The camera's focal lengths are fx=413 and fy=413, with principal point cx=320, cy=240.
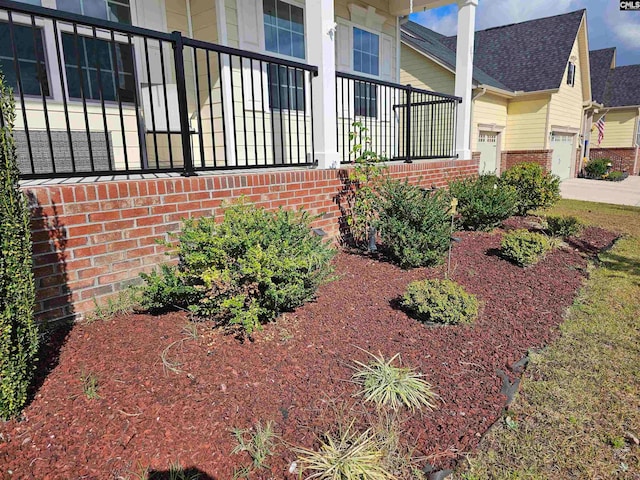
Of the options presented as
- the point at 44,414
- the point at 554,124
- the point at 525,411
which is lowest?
the point at 525,411

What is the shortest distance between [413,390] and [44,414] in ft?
6.68

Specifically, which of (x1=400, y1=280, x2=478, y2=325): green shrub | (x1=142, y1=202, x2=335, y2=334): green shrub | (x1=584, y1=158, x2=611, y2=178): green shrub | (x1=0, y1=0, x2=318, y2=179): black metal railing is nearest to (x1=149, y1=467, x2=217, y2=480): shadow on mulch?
(x1=142, y1=202, x2=335, y2=334): green shrub

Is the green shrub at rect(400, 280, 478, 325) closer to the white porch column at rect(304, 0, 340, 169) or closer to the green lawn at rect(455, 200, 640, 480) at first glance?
the green lawn at rect(455, 200, 640, 480)

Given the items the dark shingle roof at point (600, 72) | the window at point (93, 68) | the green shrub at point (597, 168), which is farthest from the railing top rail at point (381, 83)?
the dark shingle roof at point (600, 72)

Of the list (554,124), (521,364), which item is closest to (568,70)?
(554,124)

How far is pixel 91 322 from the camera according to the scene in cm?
303

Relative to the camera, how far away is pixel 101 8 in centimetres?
534

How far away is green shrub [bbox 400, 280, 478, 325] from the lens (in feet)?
11.0

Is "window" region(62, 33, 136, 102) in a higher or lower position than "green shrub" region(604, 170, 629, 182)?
higher

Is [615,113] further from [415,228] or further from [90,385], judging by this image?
[90,385]

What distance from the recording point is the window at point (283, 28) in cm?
665

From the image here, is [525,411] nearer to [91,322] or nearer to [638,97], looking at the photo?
[91,322]

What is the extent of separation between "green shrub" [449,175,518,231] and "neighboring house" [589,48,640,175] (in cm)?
2168

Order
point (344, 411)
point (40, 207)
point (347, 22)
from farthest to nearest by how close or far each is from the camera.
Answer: point (347, 22), point (40, 207), point (344, 411)
